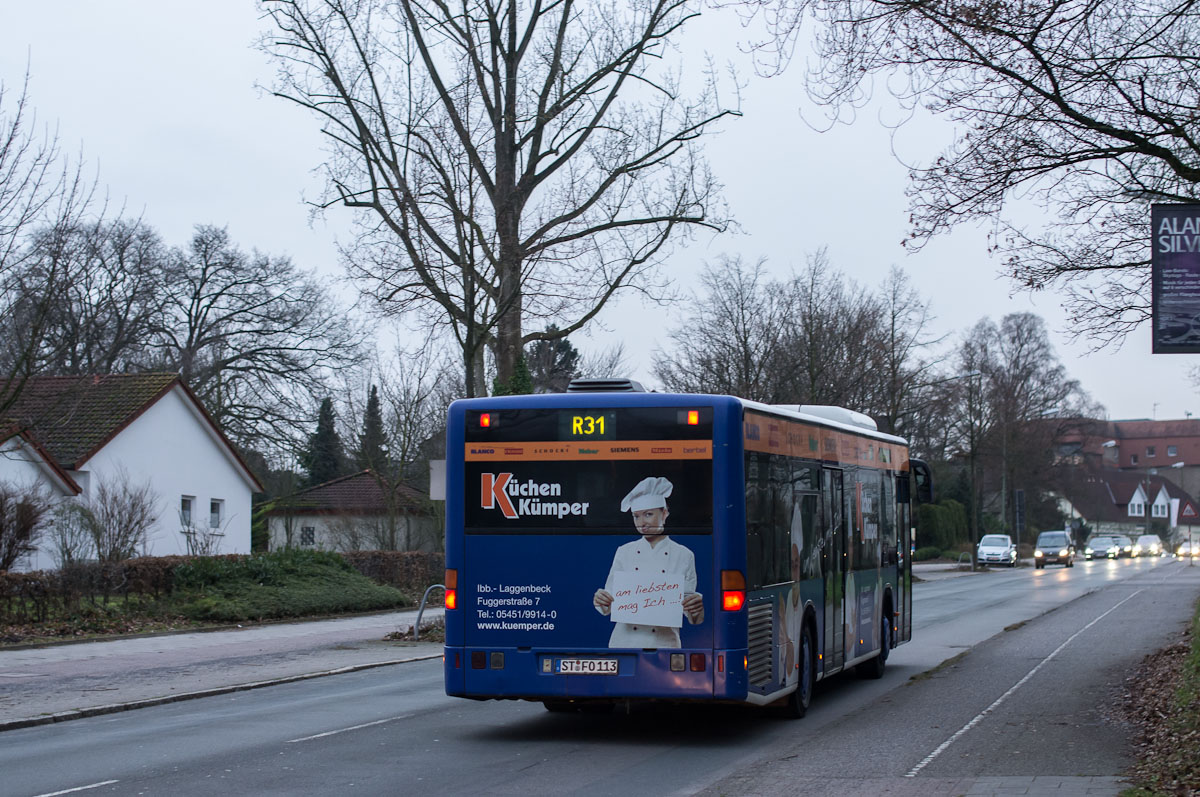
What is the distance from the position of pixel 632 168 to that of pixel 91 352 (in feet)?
103

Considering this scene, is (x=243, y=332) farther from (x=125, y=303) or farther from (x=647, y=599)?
(x=647, y=599)

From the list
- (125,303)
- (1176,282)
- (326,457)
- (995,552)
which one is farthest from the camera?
(326,457)

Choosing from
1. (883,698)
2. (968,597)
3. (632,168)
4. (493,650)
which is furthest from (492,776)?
(968,597)

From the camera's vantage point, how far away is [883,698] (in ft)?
48.3

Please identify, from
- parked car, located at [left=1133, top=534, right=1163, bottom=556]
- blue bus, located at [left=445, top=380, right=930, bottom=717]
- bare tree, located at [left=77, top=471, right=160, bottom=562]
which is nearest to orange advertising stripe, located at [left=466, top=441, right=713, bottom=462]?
blue bus, located at [left=445, top=380, right=930, bottom=717]

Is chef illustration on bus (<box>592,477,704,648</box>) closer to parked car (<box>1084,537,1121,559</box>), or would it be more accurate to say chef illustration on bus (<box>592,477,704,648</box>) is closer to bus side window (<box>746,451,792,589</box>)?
bus side window (<box>746,451,792,589</box>)

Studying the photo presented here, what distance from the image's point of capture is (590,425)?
11.5 m

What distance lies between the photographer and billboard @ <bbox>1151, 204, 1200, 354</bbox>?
31.7ft

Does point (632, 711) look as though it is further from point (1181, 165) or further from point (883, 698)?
point (1181, 165)

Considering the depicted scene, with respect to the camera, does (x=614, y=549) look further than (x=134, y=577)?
No

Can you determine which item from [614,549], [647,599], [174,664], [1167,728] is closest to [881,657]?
[1167,728]

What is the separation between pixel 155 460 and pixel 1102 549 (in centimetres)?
6833

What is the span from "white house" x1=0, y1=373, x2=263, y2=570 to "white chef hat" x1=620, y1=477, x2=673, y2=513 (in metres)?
21.8

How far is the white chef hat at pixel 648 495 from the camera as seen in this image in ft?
36.8
